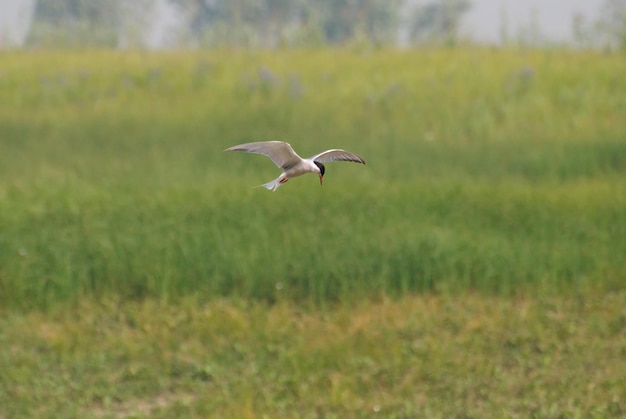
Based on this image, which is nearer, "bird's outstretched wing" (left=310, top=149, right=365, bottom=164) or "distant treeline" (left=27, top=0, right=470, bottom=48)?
"bird's outstretched wing" (left=310, top=149, right=365, bottom=164)

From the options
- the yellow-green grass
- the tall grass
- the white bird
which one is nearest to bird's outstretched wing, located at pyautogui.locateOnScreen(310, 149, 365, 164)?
the white bird

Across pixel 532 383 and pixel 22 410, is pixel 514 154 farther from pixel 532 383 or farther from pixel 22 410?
pixel 22 410

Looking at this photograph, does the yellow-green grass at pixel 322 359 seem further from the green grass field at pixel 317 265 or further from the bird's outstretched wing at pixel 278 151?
the bird's outstretched wing at pixel 278 151

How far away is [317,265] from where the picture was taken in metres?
8.97

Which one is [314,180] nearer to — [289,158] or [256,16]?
[289,158]

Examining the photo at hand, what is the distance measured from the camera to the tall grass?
907 centimetres

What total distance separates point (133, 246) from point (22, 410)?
1960mm

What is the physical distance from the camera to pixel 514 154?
11.9 meters

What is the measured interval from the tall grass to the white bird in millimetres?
6354

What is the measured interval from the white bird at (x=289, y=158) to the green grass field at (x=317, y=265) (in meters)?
5.18

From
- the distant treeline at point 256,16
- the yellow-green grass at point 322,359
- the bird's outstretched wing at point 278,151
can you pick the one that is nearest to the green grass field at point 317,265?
the yellow-green grass at point 322,359

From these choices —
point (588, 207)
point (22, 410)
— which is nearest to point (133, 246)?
point (22, 410)

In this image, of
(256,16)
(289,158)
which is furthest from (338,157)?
(256,16)

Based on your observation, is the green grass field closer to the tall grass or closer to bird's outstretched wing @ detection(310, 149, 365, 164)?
the tall grass
